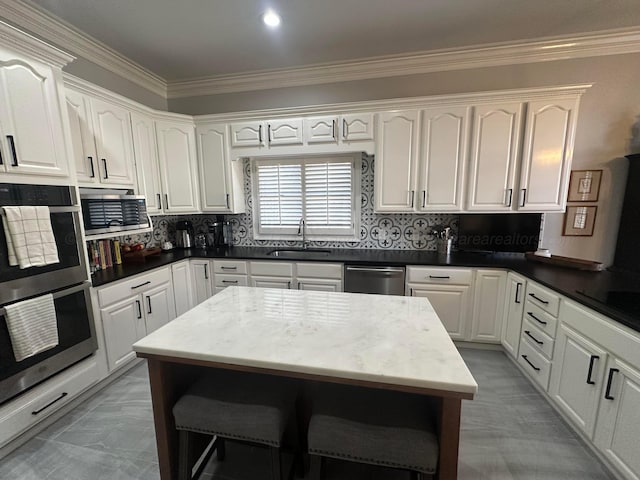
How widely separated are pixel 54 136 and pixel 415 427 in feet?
8.40

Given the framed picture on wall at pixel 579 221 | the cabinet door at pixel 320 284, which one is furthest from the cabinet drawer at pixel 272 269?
the framed picture on wall at pixel 579 221

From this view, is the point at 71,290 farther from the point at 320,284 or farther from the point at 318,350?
the point at 320,284

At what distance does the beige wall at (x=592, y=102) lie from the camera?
2.60 meters

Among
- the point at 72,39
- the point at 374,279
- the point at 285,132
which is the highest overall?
the point at 72,39

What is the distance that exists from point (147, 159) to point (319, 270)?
2.05m

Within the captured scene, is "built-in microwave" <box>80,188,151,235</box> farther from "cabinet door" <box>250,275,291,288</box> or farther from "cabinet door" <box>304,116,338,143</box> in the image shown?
"cabinet door" <box>304,116,338,143</box>

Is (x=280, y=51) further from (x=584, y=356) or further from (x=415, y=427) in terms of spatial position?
(x=584, y=356)

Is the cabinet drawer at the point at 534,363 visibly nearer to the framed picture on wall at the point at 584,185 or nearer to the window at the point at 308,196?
the framed picture on wall at the point at 584,185

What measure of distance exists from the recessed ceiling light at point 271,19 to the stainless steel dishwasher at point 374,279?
217cm

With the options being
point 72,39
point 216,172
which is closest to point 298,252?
point 216,172

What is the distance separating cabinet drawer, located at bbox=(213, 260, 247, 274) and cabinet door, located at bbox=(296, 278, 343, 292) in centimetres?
63

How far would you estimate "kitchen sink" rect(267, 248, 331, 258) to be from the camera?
10.4 feet

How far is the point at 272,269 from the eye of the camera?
10.1 ft

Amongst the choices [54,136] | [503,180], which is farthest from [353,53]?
[54,136]
